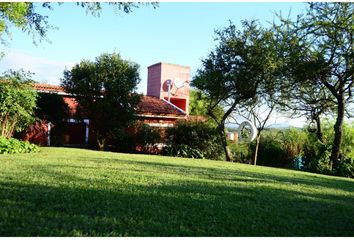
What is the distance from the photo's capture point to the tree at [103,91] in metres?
19.0

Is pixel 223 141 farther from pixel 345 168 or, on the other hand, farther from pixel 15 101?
pixel 15 101

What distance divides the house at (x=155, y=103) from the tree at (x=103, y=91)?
0.81 m

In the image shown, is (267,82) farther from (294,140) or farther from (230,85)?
(294,140)

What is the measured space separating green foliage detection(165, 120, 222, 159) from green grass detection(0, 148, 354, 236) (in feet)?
43.0

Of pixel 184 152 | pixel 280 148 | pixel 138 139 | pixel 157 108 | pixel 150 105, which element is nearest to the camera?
pixel 184 152

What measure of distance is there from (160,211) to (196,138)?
52.4 ft

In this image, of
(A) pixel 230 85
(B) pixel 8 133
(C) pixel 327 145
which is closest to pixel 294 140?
(C) pixel 327 145

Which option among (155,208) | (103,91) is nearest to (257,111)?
(103,91)

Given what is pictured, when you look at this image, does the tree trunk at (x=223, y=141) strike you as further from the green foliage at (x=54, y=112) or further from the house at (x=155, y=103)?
the green foliage at (x=54, y=112)

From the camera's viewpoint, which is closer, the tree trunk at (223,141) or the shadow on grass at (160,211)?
the shadow on grass at (160,211)

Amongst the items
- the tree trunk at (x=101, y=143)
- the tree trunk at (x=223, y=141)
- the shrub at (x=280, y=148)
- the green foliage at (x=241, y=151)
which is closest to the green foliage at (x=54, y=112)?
the tree trunk at (x=101, y=143)

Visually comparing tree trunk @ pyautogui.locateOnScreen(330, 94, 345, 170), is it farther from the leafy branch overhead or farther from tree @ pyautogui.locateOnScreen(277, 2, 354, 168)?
the leafy branch overhead

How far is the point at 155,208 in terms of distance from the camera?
480 centimetres

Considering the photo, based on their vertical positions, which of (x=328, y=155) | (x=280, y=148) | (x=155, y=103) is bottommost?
(x=328, y=155)
